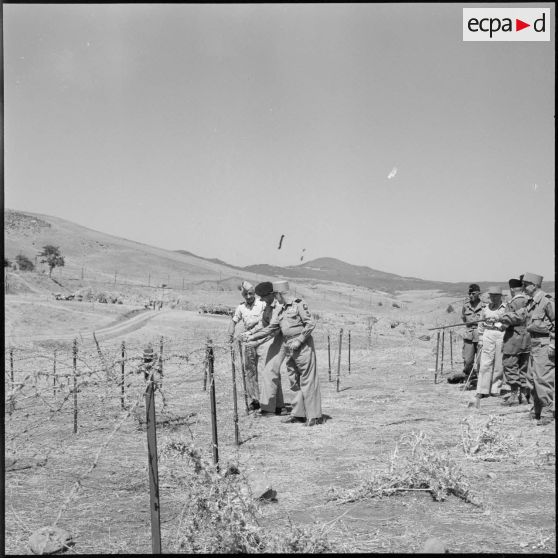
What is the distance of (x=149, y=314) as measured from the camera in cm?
2836

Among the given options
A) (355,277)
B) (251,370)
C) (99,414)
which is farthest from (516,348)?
(355,277)

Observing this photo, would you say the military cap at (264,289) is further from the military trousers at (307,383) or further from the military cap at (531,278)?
the military cap at (531,278)

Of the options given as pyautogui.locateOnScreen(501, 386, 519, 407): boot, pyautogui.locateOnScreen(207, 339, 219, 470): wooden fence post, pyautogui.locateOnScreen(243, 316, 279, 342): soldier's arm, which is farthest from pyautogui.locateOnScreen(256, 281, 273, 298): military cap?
pyautogui.locateOnScreen(501, 386, 519, 407): boot

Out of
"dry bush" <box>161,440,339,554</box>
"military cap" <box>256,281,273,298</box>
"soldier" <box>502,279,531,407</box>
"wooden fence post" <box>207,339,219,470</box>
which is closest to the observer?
"dry bush" <box>161,440,339,554</box>

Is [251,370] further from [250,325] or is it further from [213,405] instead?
[213,405]

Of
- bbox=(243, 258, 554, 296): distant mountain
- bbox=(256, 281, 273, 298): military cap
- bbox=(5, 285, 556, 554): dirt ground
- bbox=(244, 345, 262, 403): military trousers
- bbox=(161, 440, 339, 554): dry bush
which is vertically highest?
bbox=(243, 258, 554, 296): distant mountain

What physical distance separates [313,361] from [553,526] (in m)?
3.92

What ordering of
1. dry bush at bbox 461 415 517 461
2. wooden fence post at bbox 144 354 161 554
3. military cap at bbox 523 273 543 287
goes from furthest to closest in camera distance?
military cap at bbox 523 273 543 287 < dry bush at bbox 461 415 517 461 < wooden fence post at bbox 144 354 161 554

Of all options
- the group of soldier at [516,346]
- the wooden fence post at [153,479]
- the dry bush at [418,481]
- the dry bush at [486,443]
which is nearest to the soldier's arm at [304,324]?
the dry bush at [486,443]

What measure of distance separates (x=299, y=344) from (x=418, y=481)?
2.93m

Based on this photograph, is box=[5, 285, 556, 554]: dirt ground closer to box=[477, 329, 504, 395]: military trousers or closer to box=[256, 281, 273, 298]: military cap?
box=[477, 329, 504, 395]: military trousers

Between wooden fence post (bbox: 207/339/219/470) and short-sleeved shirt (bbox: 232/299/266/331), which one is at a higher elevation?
short-sleeved shirt (bbox: 232/299/266/331)

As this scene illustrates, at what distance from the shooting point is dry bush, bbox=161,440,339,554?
13.9ft

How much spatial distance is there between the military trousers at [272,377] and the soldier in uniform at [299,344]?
224 mm
